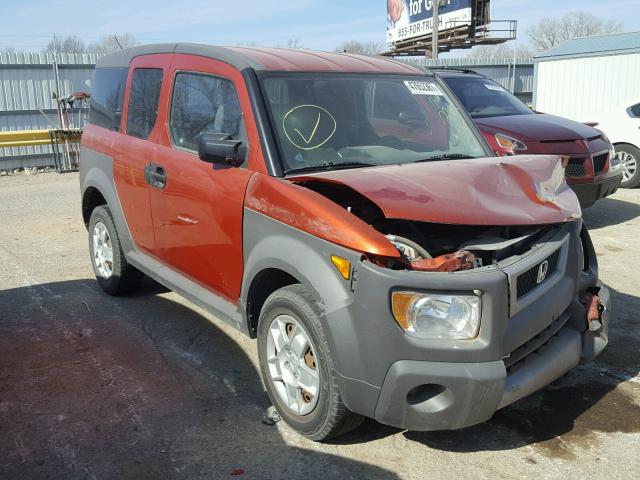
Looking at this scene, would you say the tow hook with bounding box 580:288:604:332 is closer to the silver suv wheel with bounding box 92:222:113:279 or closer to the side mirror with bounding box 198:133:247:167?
the side mirror with bounding box 198:133:247:167

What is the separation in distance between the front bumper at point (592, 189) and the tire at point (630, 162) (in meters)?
3.16

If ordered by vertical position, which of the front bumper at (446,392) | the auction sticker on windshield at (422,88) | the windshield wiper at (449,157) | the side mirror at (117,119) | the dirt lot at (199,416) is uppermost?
the auction sticker on windshield at (422,88)

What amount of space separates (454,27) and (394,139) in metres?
36.6

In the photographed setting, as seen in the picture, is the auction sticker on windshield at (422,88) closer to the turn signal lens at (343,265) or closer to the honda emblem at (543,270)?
the honda emblem at (543,270)

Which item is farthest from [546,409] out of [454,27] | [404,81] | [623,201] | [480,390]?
[454,27]

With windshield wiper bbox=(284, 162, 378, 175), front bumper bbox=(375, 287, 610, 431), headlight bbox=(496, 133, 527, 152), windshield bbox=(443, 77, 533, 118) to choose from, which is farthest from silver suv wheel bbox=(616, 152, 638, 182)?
front bumper bbox=(375, 287, 610, 431)

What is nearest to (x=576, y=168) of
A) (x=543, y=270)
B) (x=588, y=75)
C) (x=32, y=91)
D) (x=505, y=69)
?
(x=543, y=270)

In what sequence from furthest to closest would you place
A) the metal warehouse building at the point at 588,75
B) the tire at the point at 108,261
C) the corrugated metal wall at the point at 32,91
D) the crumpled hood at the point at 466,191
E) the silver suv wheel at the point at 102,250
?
the metal warehouse building at the point at 588,75
the corrugated metal wall at the point at 32,91
the silver suv wheel at the point at 102,250
the tire at the point at 108,261
the crumpled hood at the point at 466,191

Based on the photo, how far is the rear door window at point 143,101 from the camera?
179 inches

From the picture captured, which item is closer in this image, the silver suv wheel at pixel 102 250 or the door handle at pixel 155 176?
the door handle at pixel 155 176

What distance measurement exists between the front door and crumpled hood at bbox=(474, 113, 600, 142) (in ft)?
15.0

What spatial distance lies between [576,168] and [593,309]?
14.9ft

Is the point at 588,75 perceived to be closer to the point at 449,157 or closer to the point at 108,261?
the point at 449,157

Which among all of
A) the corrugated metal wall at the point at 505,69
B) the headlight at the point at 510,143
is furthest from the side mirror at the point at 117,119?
the corrugated metal wall at the point at 505,69
